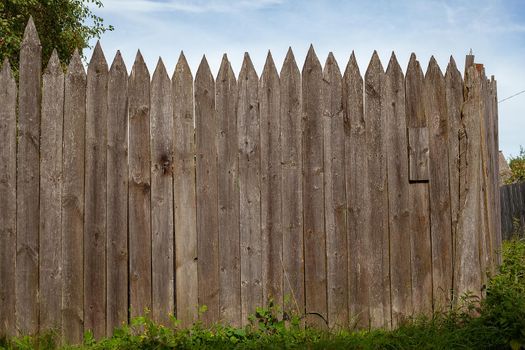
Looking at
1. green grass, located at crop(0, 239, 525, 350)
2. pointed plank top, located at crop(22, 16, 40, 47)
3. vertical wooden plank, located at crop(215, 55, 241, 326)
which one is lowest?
green grass, located at crop(0, 239, 525, 350)

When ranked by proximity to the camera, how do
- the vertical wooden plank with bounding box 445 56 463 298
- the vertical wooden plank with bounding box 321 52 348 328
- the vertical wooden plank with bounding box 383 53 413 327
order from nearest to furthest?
1. the vertical wooden plank with bounding box 321 52 348 328
2. the vertical wooden plank with bounding box 383 53 413 327
3. the vertical wooden plank with bounding box 445 56 463 298

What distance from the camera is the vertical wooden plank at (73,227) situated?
4.90m

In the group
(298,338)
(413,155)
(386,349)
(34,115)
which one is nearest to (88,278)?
(34,115)

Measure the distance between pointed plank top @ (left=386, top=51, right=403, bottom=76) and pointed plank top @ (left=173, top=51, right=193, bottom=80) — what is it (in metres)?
1.80

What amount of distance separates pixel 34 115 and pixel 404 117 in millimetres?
3241

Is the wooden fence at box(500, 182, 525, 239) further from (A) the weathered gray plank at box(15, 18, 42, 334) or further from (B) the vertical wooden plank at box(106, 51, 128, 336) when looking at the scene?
(A) the weathered gray plank at box(15, 18, 42, 334)

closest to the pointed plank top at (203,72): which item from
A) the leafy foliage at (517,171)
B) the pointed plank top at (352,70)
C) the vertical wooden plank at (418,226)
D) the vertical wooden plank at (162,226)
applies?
the vertical wooden plank at (162,226)

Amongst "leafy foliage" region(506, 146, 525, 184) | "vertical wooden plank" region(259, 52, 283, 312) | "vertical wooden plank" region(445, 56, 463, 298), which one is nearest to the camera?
"vertical wooden plank" region(259, 52, 283, 312)

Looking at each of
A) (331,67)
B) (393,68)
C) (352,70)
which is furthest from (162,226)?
(393,68)

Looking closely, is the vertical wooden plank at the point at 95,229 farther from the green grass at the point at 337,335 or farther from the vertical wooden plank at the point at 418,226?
the vertical wooden plank at the point at 418,226

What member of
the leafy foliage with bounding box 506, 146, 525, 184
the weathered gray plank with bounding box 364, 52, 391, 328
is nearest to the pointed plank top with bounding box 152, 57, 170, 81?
the weathered gray plank with bounding box 364, 52, 391, 328

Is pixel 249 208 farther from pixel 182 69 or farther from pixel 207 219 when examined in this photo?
pixel 182 69

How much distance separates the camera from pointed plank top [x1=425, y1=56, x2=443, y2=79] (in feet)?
17.7

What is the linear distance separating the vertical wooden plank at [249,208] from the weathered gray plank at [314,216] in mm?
415
